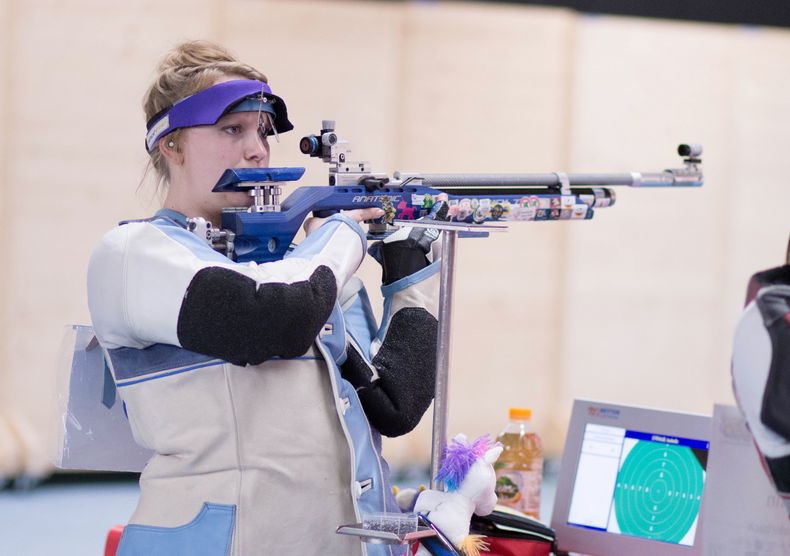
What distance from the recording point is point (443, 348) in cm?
183

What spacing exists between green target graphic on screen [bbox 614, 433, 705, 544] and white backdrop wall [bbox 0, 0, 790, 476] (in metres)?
3.00

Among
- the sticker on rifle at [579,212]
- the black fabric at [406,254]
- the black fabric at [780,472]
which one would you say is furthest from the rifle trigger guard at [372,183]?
the black fabric at [780,472]

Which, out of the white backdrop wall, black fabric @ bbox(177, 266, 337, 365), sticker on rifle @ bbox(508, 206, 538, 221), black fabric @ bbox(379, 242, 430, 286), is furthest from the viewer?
the white backdrop wall

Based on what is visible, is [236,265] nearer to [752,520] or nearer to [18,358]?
[752,520]

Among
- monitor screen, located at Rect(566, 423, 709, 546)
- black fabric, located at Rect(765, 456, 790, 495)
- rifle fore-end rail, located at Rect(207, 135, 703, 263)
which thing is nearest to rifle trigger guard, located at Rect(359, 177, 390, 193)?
rifle fore-end rail, located at Rect(207, 135, 703, 263)

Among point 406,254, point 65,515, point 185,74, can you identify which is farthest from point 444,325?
point 65,515

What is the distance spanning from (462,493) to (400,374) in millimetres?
235

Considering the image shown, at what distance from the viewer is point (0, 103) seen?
4.70 m

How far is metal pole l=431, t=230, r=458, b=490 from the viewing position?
1811 millimetres

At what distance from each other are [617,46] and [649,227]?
3.11 ft

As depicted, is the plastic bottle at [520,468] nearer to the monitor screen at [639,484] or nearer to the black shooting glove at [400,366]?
the monitor screen at [639,484]

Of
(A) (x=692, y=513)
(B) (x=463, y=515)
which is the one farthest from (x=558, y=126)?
(B) (x=463, y=515)

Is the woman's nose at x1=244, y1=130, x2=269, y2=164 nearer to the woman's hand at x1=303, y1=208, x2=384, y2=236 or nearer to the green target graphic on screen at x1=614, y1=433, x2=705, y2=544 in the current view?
the woman's hand at x1=303, y1=208, x2=384, y2=236

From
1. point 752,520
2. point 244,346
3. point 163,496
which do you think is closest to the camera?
point 752,520
